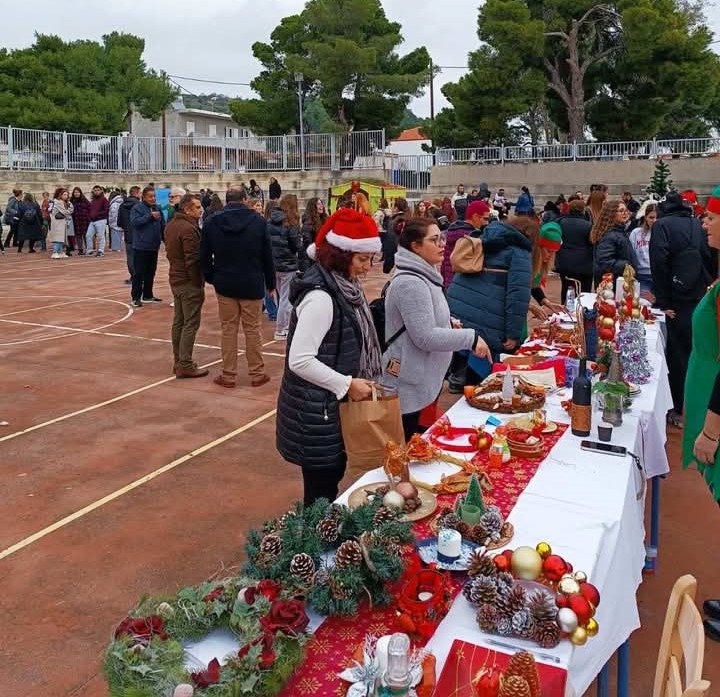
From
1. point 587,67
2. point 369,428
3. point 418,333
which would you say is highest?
point 587,67

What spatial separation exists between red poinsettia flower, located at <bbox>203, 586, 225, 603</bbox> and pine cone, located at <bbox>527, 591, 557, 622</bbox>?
81cm

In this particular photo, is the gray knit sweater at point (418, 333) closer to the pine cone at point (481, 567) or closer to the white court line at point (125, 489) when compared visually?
the pine cone at point (481, 567)

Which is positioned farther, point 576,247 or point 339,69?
point 339,69

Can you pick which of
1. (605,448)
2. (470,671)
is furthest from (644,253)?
(470,671)

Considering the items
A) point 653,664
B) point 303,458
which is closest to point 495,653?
point 303,458

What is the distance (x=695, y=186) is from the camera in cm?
2405

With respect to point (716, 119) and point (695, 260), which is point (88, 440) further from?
point (716, 119)

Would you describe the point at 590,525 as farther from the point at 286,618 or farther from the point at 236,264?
the point at 236,264

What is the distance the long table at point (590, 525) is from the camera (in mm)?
2010

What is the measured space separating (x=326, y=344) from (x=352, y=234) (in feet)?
1.54

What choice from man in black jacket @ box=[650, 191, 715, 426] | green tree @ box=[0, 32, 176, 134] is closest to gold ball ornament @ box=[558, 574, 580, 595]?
man in black jacket @ box=[650, 191, 715, 426]

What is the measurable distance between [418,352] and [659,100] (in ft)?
87.7

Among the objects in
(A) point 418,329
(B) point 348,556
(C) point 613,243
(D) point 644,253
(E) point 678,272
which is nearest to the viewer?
(B) point 348,556

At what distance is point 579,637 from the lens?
193 centimetres
